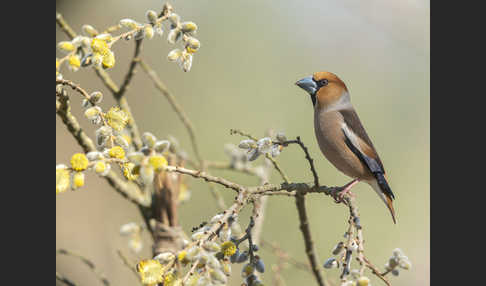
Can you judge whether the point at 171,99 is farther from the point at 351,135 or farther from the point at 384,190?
the point at 384,190

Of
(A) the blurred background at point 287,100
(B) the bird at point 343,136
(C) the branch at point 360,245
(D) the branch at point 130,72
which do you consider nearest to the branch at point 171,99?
(D) the branch at point 130,72

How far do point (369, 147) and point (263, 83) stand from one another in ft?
1.51

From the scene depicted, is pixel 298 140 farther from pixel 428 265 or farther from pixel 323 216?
pixel 428 265

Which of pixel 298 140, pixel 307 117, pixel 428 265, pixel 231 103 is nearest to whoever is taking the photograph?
pixel 298 140

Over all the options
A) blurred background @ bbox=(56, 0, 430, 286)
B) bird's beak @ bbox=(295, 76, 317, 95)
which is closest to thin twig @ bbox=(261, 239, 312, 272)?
blurred background @ bbox=(56, 0, 430, 286)

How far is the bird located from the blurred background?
3 cm

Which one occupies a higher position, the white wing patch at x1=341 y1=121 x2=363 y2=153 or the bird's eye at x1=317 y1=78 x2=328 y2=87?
the bird's eye at x1=317 y1=78 x2=328 y2=87

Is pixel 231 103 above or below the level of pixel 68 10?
below

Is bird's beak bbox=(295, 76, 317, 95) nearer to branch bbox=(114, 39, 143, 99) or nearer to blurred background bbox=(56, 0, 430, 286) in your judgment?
blurred background bbox=(56, 0, 430, 286)

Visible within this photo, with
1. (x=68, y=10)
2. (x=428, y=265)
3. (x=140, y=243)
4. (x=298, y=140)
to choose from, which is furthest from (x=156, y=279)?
(x=68, y=10)

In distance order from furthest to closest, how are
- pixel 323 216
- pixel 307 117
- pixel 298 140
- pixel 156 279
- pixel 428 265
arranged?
pixel 307 117
pixel 323 216
pixel 428 265
pixel 298 140
pixel 156 279

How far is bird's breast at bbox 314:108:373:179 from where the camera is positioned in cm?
137

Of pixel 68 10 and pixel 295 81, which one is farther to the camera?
pixel 68 10

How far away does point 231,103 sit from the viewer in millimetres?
1765
